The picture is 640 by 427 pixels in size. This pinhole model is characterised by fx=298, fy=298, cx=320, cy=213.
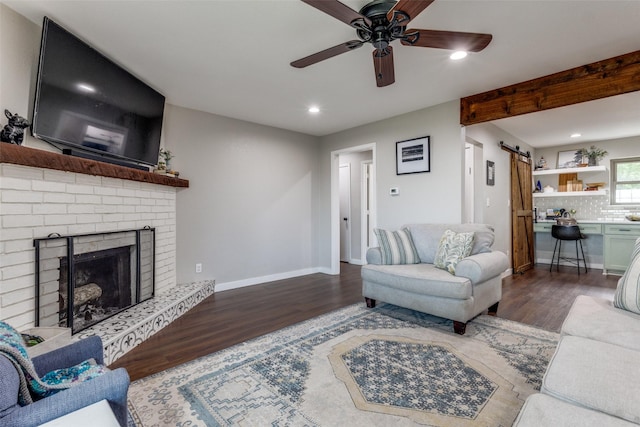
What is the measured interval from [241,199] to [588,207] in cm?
634

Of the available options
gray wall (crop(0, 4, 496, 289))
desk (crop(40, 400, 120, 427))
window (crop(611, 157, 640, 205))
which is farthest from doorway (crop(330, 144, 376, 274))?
desk (crop(40, 400, 120, 427))

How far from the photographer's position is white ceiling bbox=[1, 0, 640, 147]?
1.91 meters

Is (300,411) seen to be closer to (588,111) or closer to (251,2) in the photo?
(251,2)

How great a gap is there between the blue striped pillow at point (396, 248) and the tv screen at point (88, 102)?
2.60 m

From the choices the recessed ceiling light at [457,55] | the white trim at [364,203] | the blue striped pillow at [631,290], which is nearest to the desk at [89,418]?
the blue striped pillow at [631,290]

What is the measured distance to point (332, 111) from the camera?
388cm

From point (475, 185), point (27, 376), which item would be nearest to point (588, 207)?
point (475, 185)

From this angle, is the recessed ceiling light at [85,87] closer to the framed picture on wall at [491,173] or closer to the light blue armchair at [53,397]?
the light blue armchair at [53,397]

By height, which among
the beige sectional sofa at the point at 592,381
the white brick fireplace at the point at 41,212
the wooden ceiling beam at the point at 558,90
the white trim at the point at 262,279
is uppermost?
the wooden ceiling beam at the point at 558,90

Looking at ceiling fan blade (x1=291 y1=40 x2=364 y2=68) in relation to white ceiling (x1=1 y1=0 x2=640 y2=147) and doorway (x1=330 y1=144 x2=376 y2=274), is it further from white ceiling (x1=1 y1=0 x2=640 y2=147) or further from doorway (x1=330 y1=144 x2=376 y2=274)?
doorway (x1=330 y1=144 x2=376 y2=274)

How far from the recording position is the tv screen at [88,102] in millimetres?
1956

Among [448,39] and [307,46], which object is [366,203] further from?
[448,39]

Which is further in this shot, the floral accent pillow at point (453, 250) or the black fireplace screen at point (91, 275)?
the floral accent pillow at point (453, 250)

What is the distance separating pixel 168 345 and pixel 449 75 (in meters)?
3.43
